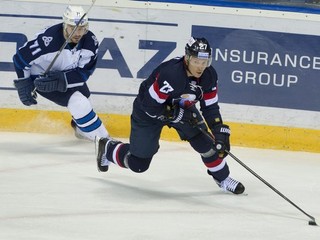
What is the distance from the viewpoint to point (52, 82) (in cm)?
516

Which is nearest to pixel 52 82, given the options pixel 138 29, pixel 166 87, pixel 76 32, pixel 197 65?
pixel 76 32

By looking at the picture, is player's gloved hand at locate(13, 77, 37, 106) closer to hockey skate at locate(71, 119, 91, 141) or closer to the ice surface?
the ice surface

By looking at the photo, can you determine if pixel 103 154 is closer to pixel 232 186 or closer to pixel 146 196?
pixel 146 196

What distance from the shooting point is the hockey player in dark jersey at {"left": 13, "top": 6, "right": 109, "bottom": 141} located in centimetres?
515

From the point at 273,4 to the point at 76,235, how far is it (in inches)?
103

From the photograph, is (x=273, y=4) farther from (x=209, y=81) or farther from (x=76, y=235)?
(x=76, y=235)

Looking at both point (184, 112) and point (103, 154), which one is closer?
point (184, 112)

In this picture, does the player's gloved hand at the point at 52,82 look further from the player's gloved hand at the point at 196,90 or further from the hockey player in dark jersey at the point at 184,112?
the player's gloved hand at the point at 196,90

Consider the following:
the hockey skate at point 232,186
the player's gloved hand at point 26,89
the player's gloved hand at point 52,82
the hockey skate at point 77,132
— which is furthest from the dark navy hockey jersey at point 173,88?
the hockey skate at point 77,132

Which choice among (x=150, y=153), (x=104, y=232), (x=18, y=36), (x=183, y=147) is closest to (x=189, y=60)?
(x=150, y=153)

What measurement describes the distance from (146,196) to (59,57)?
1263mm

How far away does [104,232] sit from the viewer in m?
3.62

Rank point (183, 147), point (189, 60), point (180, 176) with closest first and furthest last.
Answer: point (189, 60) → point (180, 176) → point (183, 147)

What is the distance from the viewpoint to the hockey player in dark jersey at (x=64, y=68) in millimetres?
5148
